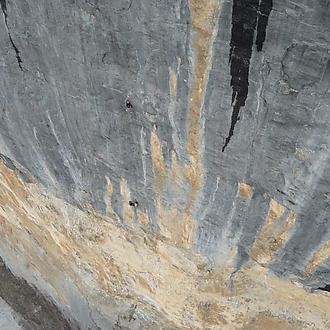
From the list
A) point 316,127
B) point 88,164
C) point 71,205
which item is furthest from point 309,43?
point 71,205

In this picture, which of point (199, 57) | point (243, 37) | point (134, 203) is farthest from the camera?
point (134, 203)

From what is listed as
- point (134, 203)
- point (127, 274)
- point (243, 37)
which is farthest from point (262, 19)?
point (127, 274)

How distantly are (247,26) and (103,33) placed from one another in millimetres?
871

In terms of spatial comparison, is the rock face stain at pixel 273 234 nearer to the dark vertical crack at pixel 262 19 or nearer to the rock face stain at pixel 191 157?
the rock face stain at pixel 191 157

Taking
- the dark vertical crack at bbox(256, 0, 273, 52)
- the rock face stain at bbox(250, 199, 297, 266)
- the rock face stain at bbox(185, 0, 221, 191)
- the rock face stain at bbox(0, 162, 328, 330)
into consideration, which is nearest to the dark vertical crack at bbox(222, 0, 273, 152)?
the dark vertical crack at bbox(256, 0, 273, 52)

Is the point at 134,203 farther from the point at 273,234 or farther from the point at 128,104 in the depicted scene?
the point at 273,234

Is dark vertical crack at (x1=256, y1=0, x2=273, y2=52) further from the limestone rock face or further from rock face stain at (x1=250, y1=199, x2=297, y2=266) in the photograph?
rock face stain at (x1=250, y1=199, x2=297, y2=266)

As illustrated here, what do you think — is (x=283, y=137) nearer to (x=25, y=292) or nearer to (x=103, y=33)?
(x=103, y=33)

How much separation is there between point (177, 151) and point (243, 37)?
959 mm

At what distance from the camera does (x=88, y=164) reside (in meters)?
3.25

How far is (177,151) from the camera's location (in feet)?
8.64

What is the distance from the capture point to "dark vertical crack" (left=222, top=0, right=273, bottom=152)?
1.81 meters

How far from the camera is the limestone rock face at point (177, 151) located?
198 cm

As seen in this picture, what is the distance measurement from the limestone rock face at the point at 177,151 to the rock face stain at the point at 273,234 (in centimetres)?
1
